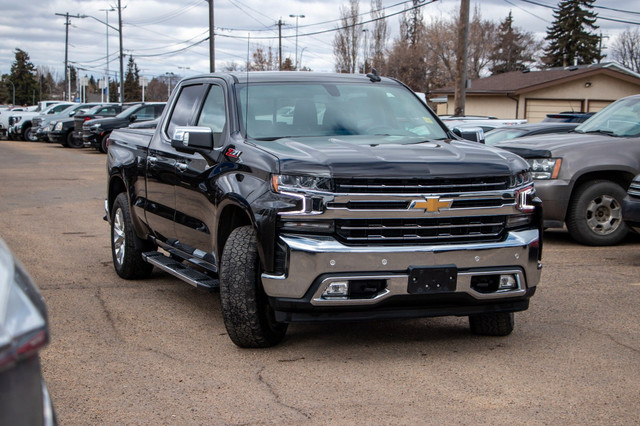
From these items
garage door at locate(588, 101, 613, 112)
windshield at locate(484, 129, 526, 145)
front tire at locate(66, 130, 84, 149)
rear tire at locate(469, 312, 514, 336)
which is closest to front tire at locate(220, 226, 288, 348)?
rear tire at locate(469, 312, 514, 336)

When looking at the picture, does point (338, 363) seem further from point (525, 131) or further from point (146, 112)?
point (146, 112)

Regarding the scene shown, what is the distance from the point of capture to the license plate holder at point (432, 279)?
16.4 feet

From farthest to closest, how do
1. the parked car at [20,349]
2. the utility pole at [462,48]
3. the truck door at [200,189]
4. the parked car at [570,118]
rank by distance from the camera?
1. the utility pole at [462,48]
2. the parked car at [570,118]
3. the truck door at [200,189]
4. the parked car at [20,349]

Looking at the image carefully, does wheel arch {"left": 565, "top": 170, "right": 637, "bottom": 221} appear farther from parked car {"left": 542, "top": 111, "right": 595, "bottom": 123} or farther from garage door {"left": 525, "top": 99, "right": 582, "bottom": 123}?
garage door {"left": 525, "top": 99, "right": 582, "bottom": 123}

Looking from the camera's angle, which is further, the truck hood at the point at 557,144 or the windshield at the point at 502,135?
the windshield at the point at 502,135

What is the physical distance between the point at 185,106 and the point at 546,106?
1375 inches

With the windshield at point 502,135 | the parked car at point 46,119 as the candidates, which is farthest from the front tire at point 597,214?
the parked car at point 46,119

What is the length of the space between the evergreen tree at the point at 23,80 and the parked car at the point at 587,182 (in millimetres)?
123738

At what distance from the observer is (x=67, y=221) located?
476 inches

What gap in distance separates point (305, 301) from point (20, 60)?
5181 inches

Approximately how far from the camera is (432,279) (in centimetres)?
503

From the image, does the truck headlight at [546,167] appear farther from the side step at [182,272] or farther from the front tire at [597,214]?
the side step at [182,272]

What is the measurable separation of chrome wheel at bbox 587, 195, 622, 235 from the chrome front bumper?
523 cm

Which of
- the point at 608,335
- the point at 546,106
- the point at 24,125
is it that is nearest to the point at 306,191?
the point at 608,335
